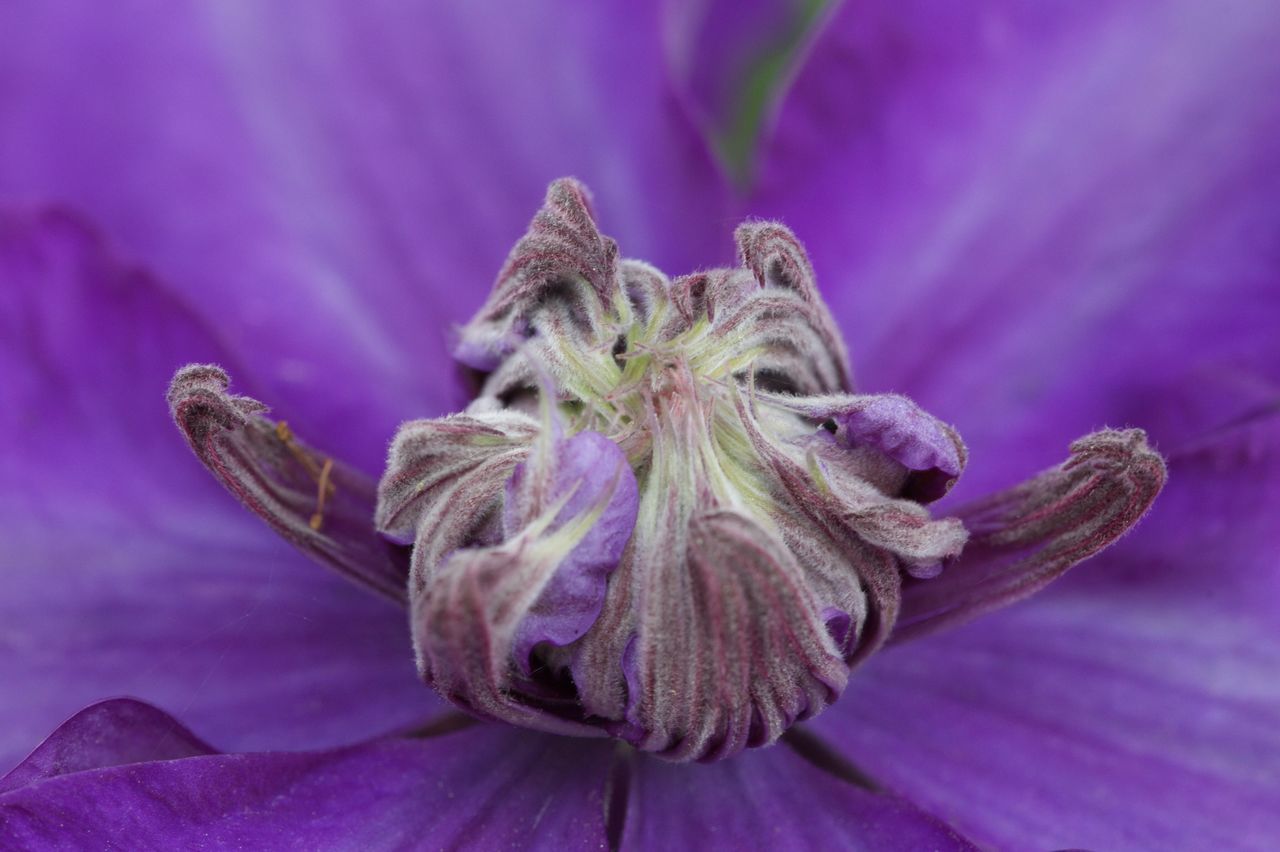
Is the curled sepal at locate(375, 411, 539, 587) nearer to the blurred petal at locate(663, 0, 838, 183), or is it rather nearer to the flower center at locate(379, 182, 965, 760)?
the flower center at locate(379, 182, 965, 760)

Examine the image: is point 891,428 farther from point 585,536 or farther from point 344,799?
point 344,799

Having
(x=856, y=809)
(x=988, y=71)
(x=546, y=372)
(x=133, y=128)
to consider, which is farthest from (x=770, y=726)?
(x=133, y=128)

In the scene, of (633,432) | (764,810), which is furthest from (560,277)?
(764,810)

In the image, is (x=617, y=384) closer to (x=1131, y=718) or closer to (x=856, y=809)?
(x=856, y=809)

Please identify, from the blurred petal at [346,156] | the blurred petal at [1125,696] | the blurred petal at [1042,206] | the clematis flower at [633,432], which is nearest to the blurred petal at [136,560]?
the clematis flower at [633,432]

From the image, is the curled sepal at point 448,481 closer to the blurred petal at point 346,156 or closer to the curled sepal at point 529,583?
the curled sepal at point 529,583

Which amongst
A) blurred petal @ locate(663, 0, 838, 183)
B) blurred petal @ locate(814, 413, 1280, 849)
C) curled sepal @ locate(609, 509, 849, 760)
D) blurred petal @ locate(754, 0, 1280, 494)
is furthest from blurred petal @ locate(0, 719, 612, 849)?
blurred petal @ locate(663, 0, 838, 183)
